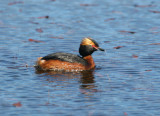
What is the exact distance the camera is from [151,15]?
92.2ft

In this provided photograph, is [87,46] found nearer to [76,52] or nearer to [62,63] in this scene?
[62,63]

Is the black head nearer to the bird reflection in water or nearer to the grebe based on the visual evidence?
the grebe

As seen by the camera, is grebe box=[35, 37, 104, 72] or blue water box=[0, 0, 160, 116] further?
grebe box=[35, 37, 104, 72]

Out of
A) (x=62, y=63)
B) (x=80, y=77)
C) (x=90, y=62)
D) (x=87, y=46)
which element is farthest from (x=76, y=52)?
(x=80, y=77)

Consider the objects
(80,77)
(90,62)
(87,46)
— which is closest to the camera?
(80,77)

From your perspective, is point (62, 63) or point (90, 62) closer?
point (62, 63)

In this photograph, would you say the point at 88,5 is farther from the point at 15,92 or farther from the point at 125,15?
the point at 15,92

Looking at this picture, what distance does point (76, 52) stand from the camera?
65.9 ft

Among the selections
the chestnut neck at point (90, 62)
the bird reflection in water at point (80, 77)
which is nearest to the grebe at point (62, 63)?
the chestnut neck at point (90, 62)

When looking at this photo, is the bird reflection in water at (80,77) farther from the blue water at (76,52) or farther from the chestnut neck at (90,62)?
the chestnut neck at (90,62)

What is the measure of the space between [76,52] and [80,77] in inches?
162

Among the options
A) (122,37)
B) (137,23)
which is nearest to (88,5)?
(137,23)

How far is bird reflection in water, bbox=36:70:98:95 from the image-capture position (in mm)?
14309

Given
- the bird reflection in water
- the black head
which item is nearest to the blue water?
the bird reflection in water
